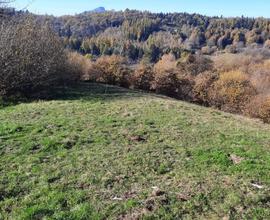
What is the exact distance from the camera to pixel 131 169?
11.1 metres

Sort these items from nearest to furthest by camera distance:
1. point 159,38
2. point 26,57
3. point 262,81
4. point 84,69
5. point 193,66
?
point 26,57 < point 84,69 < point 262,81 < point 193,66 < point 159,38

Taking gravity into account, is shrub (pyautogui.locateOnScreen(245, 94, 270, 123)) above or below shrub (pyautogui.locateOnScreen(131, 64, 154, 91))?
above

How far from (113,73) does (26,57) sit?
26.7 m

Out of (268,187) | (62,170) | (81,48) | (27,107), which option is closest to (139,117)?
(27,107)

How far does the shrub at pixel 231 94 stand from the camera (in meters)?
42.4

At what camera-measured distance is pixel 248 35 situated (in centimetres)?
16338

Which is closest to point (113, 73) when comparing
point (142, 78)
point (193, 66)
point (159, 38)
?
point (142, 78)

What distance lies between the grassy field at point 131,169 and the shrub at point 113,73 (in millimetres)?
37161

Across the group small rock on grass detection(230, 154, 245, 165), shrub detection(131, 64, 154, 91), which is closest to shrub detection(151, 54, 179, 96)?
shrub detection(131, 64, 154, 91)

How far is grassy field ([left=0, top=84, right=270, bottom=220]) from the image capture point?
28.6ft

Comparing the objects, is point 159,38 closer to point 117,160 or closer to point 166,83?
point 166,83

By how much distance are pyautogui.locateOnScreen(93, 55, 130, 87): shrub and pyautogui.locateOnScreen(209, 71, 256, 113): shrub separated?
13412 millimetres

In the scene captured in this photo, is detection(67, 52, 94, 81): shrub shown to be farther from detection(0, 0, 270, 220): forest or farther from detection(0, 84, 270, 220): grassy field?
detection(0, 84, 270, 220): grassy field

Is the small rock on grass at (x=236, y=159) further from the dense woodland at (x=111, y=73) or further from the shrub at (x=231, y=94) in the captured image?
the shrub at (x=231, y=94)
